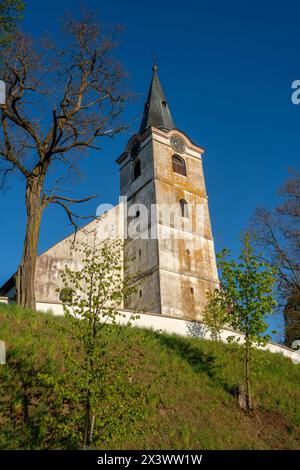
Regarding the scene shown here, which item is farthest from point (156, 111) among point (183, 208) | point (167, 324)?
point (167, 324)

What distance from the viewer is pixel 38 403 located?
33.5 ft

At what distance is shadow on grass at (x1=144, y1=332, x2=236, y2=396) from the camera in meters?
14.1

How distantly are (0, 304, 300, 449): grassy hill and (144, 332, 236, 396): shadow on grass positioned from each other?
4 cm

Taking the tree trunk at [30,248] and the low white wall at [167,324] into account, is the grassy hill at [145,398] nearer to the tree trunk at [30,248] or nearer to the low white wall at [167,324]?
the tree trunk at [30,248]

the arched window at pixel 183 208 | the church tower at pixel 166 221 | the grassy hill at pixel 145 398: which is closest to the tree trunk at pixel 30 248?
the grassy hill at pixel 145 398

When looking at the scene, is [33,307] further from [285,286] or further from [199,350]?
[285,286]

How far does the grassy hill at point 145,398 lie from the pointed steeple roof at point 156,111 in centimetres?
2473

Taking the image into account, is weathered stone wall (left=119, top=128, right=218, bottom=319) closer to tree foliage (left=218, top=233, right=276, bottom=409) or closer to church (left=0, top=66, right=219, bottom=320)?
church (left=0, top=66, right=219, bottom=320)

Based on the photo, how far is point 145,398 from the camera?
9523 millimetres

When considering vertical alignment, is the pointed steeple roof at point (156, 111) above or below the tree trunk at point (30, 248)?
above

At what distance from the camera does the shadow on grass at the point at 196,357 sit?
557 inches

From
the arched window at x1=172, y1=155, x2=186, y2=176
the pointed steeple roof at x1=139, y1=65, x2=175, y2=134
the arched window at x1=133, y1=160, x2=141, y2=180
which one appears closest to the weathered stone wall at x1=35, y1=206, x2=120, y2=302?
the arched window at x1=133, y1=160, x2=141, y2=180

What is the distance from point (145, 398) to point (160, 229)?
2124cm

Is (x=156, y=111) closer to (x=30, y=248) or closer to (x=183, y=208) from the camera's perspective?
(x=183, y=208)
